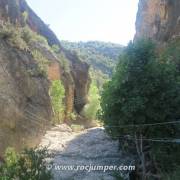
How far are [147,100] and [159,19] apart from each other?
1590 cm

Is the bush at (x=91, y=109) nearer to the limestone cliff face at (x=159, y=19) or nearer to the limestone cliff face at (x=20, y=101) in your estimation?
the limestone cliff face at (x=159, y=19)

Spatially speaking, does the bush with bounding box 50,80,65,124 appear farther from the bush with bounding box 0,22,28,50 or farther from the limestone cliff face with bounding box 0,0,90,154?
the bush with bounding box 0,22,28,50

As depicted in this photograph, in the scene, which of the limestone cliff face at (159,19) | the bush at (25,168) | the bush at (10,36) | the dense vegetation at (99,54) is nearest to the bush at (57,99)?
the limestone cliff face at (159,19)

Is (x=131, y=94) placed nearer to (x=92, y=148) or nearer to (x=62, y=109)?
(x=92, y=148)

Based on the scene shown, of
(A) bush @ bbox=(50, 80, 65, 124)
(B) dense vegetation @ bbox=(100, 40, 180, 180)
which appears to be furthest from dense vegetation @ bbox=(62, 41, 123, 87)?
(B) dense vegetation @ bbox=(100, 40, 180, 180)

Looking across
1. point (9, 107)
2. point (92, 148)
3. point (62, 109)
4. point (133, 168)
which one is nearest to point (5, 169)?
point (9, 107)

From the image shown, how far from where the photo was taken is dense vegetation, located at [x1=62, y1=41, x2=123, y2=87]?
321 feet

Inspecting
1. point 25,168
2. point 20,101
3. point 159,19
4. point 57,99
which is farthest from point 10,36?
point 57,99

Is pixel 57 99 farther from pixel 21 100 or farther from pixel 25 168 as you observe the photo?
pixel 25 168

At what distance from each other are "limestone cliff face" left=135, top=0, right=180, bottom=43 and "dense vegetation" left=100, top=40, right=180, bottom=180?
380 inches

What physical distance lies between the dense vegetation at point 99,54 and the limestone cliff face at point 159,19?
47.3 m

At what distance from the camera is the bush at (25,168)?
15391 millimetres

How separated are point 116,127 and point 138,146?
154 cm

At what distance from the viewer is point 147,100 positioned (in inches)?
787
